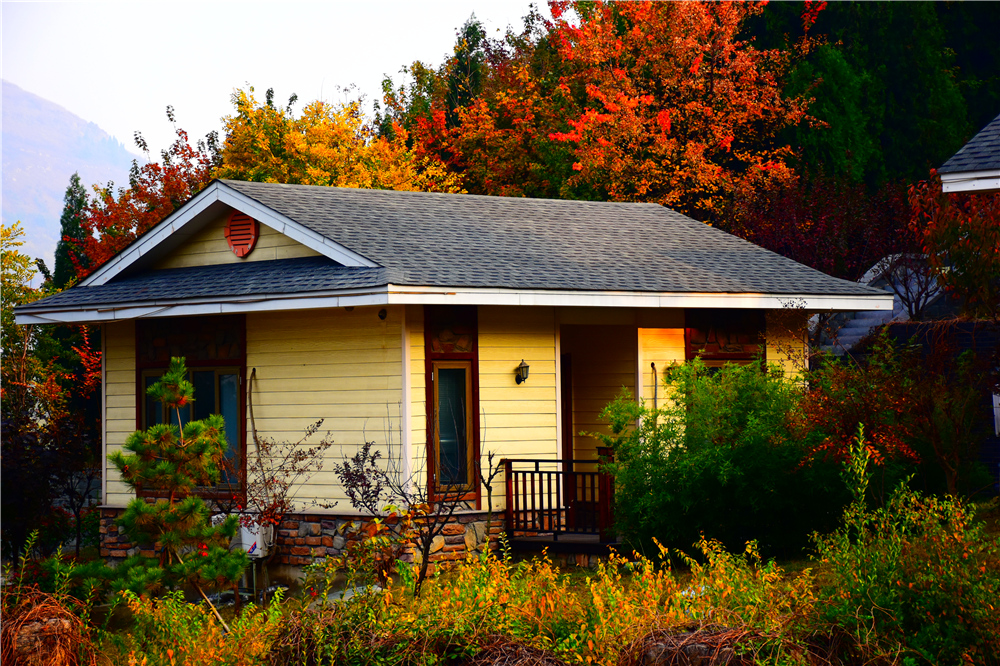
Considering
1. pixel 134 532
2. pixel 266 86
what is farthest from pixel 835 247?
pixel 266 86

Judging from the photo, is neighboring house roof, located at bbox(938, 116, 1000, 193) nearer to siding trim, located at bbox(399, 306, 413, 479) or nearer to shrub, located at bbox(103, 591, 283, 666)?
siding trim, located at bbox(399, 306, 413, 479)

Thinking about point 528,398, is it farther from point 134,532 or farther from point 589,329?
point 134,532

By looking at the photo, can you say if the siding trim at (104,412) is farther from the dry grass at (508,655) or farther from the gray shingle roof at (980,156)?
the gray shingle roof at (980,156)

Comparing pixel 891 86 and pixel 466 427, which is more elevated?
pixel 891 86

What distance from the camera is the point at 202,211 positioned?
43.1ft

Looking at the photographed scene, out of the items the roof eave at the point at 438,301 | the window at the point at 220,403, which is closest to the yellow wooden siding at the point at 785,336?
the roof eave at the point at 438,301

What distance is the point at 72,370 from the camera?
2253 cm

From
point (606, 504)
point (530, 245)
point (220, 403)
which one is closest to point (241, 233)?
point (220, 403)

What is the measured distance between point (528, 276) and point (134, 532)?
5.30 metres

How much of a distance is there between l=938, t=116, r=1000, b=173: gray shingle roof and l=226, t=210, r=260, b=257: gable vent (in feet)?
26.5

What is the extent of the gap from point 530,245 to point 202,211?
4.15m

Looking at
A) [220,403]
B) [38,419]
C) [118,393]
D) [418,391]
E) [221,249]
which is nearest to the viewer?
[418,391]

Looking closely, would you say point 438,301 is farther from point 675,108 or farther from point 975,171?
point 675,108

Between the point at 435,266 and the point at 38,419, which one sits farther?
the point at 38,419
